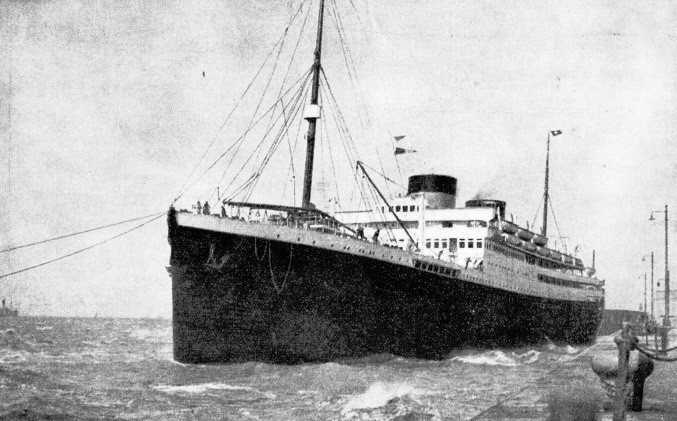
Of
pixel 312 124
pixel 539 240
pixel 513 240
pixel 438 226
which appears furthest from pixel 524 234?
pixel 312 124

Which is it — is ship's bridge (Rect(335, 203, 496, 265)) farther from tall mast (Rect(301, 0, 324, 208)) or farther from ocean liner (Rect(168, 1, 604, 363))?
tall mast (Rect(301, 0, 324, 208))

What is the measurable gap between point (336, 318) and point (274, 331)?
198 centimetres

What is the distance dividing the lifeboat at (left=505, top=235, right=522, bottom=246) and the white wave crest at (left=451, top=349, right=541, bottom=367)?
534cm

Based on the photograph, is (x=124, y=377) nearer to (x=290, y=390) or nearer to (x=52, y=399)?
(x=52, y=399)

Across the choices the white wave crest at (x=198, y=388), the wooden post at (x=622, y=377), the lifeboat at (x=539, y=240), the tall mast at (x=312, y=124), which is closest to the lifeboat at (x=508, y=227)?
the lifeboat at (x=539, y=240)

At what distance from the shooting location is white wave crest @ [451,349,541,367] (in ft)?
80.1

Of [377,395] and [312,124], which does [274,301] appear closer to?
[377,395]

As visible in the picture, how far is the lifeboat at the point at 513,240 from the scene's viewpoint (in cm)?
3011

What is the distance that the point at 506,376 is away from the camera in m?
20.2

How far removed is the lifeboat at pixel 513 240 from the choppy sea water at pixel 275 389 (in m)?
7.19

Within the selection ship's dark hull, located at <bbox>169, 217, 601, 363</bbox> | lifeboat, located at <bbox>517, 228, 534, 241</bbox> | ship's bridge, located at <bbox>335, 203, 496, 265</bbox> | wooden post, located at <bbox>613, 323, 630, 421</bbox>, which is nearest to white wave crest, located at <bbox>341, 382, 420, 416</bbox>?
ship's dark hull, located at <bbox>169, 217, 601, 363</bbox>

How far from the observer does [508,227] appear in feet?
102

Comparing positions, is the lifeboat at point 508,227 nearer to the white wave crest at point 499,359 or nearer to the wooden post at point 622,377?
the white wave crest at point 499,359

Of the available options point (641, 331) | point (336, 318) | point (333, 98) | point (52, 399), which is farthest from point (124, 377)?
point (641, 331)
